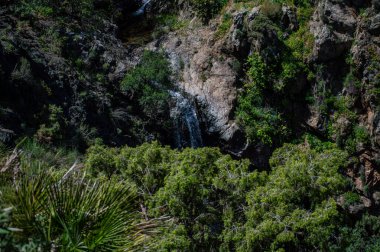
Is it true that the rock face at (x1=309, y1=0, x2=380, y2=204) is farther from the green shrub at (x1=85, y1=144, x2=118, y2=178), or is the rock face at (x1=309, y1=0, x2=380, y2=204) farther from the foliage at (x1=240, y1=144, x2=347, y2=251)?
the green shrub at (x1=85, y1=144, x2=118, y2=178)

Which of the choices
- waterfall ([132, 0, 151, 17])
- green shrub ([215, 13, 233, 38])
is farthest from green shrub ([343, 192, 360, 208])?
waterfall ([132, 0, 151, 17])

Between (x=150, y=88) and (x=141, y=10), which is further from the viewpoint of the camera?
(x=141, y=10)

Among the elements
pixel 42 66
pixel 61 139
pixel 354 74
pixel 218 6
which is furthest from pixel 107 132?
pixel 354 74

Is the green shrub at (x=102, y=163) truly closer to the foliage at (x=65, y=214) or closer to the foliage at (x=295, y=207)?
the foliage at (x=295, y=207)

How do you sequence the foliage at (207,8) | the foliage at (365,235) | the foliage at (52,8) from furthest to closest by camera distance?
the foliage at (207,8) → the foliage at (52,8) → the foliage at (365,235)

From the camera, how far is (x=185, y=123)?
1938 centimetres

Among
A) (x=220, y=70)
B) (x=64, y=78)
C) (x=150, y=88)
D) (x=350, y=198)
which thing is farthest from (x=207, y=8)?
(x=350, y=198)

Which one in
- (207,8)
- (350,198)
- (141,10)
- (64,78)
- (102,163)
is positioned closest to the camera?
(102,163)

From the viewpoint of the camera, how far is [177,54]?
71.1 ft

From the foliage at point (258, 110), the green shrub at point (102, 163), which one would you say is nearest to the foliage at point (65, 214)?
the green shrub at point (102, 163)

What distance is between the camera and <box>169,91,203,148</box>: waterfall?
1931 cm

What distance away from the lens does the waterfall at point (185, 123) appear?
19.3 meters

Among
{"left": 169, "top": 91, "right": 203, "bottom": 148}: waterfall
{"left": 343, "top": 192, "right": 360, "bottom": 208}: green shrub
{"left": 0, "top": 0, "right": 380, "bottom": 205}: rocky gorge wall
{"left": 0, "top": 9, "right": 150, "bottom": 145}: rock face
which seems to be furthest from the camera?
{"left": 169, "top": 91, "right": 203, "bottom": 148}: waterfall

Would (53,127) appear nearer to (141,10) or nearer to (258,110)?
(258,110)
